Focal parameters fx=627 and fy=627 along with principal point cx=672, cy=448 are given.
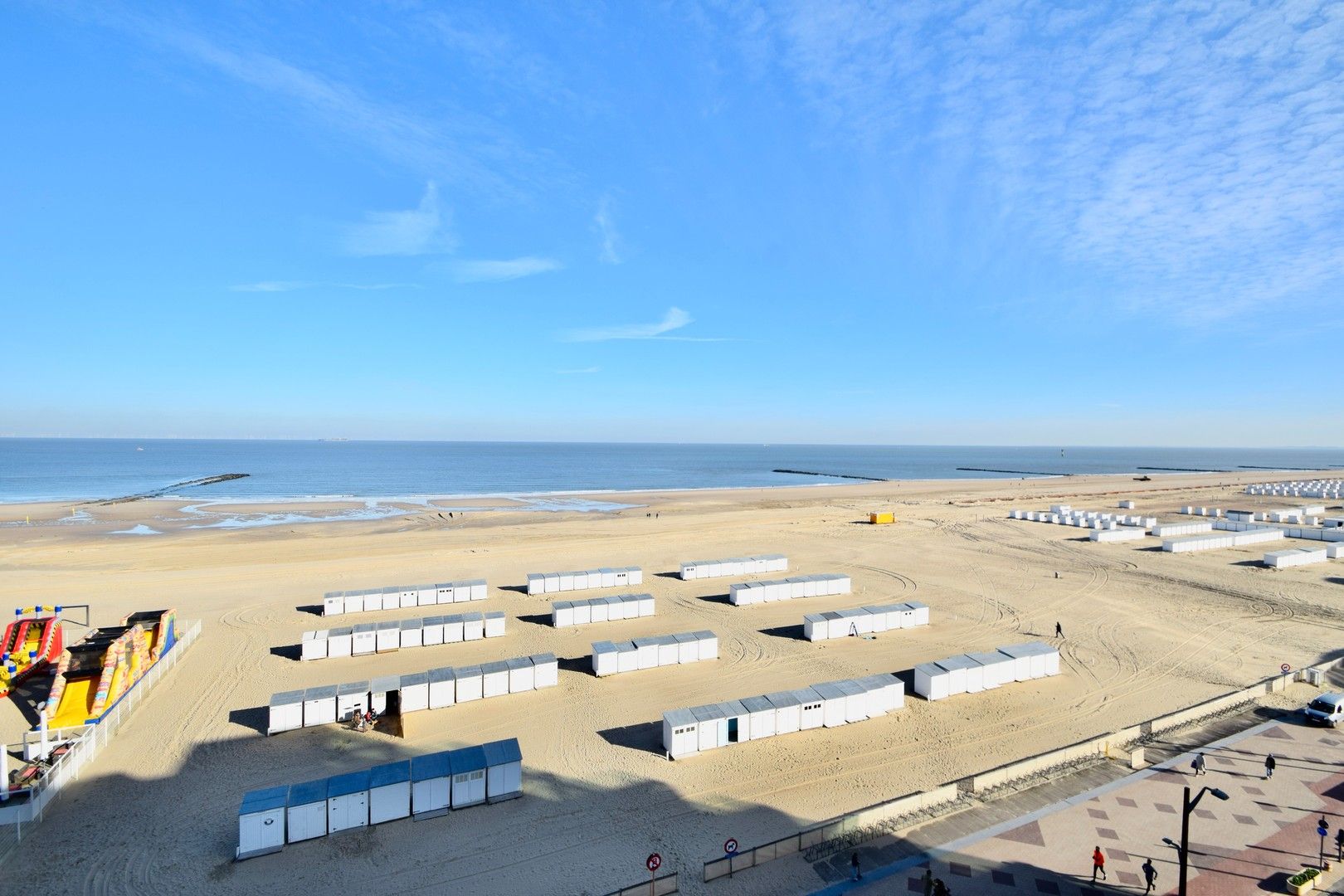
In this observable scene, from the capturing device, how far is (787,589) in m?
40.2

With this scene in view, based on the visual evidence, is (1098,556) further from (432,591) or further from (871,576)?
(432,591)

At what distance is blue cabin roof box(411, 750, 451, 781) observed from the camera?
17.6m

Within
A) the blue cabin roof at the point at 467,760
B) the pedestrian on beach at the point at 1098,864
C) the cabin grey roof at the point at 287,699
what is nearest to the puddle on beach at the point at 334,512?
the cabin grey roof at the point at 287,699

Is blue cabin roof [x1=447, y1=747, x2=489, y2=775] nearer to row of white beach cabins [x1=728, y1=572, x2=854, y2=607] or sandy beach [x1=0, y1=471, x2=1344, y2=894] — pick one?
sandy beach [x1=0, y1=471, x2=1344, y2=894]

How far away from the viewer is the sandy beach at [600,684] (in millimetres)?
16141

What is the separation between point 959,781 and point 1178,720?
1087 cm

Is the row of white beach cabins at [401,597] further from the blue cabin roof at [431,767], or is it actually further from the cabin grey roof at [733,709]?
the cabin grey roof at [733,709]

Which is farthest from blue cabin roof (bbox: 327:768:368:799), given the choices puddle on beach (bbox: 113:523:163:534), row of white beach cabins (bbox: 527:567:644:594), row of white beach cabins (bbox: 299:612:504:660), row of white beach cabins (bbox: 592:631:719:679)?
puddle on beach (bbox: 113:523:163:534)

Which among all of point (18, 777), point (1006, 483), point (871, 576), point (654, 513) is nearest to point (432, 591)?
point (18, 777)

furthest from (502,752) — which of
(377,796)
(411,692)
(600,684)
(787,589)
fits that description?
(787,589)

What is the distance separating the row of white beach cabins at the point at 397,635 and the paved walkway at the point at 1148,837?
72.0ft

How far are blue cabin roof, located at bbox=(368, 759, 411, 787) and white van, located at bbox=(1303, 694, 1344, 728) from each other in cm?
3042

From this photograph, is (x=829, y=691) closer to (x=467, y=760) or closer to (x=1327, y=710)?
(x=467, y=760)

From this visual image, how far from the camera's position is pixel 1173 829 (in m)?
16.3
